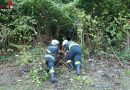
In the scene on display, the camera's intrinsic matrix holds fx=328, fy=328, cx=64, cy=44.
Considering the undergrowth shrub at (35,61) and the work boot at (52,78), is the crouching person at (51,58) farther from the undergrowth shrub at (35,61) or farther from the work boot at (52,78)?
the undergrowth shrub at (35,61)

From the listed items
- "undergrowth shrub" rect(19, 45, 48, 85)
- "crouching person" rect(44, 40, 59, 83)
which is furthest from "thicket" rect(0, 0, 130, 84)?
"crouching person" rect(44, 40, 59, 83)

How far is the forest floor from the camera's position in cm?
792

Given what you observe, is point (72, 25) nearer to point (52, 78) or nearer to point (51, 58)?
point (51, 58)

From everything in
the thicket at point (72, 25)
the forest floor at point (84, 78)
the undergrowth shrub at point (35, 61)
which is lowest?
the forest floor at point (84, 78)

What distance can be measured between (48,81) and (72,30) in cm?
248

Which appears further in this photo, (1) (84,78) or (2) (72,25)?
(2) (72,25)

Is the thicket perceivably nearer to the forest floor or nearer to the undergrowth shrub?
the undergrowth shrub

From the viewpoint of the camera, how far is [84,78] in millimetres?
8180

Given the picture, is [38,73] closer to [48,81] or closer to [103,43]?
[48,81]

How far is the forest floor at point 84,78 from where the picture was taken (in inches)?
312

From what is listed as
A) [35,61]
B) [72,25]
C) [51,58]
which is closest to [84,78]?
[51,58]

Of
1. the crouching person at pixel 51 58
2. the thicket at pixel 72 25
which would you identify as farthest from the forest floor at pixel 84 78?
the thicket at pixel 72 25

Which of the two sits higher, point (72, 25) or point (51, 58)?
point (72, 25)

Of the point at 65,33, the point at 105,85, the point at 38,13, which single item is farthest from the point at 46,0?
the point at 105,85
